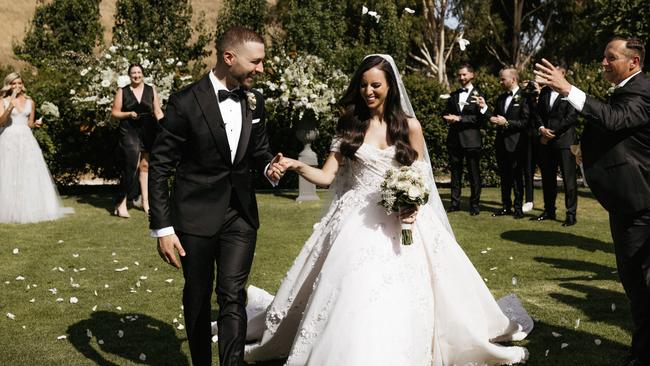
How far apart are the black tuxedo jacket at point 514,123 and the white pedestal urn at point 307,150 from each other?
3.69m

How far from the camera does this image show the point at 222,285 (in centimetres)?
455

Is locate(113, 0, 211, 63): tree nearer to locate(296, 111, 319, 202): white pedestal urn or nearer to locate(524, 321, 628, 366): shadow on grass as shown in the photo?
locate(296, 111, 319, 202): white pedestal urn

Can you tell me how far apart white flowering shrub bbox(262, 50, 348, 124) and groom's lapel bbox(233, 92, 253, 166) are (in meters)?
9.01

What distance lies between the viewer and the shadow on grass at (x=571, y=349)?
534 centimetres

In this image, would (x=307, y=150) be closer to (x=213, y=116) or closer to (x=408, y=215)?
(x=408, y=215)

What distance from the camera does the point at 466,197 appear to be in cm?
1527

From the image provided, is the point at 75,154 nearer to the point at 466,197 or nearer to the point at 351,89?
the point at 466,197

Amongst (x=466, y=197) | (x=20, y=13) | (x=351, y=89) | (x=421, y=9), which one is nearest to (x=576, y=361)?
(x=351, y=89)

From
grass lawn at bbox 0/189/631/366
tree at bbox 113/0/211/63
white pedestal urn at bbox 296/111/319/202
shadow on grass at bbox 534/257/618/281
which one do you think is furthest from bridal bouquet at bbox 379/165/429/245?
tree at bbox 113/0/211/63

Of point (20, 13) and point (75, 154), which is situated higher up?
point (20, 13)

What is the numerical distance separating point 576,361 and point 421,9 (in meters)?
37.3

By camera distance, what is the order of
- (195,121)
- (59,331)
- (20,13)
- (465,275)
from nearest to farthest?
1. (195,121)
2. (465,275)
3. (59,331)
4. (20,13)

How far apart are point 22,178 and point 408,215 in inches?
359

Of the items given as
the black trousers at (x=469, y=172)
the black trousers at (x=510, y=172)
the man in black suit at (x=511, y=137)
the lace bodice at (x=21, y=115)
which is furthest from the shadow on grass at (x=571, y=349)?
the lace bodice at (x=21, y=115)
